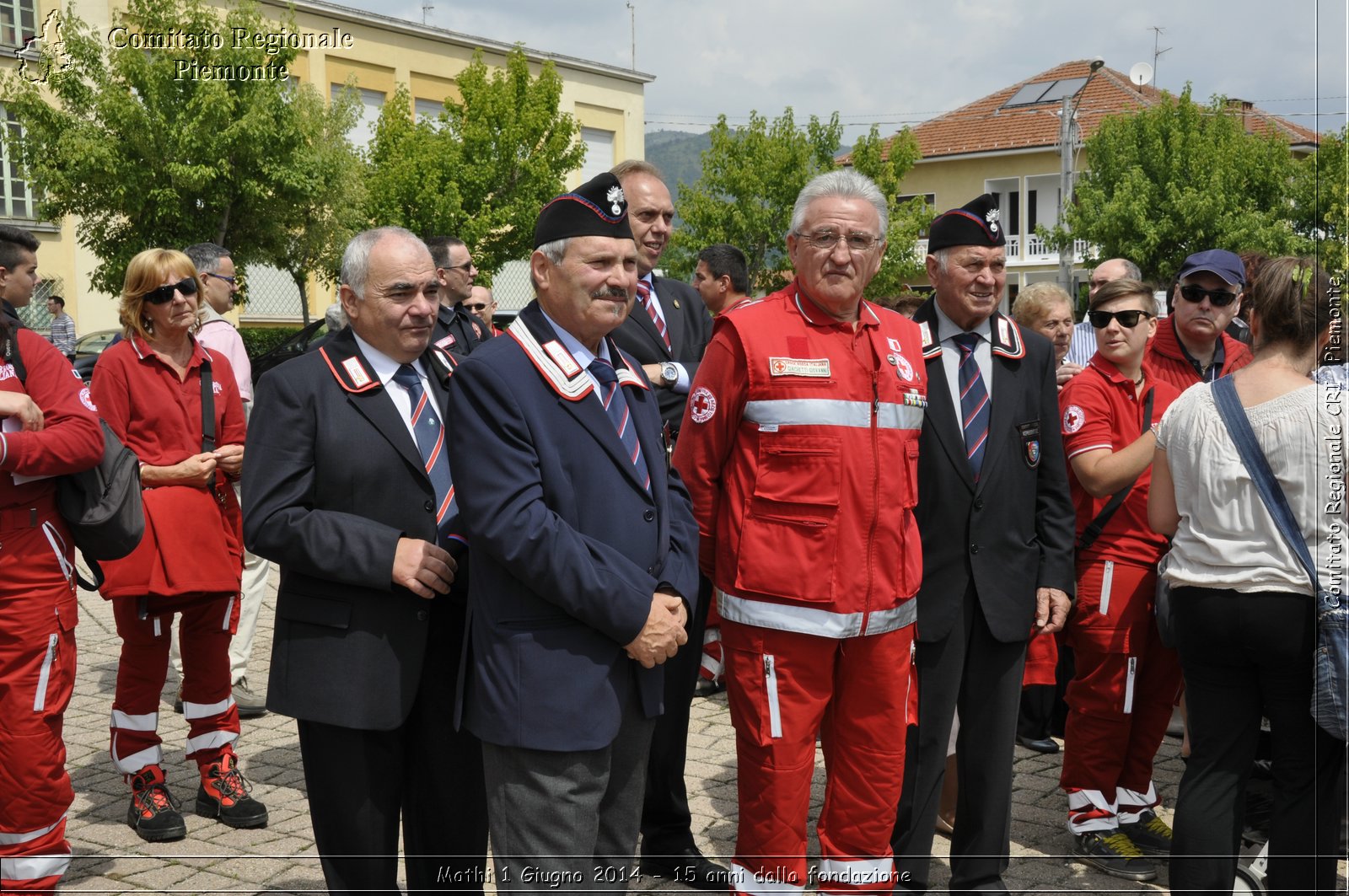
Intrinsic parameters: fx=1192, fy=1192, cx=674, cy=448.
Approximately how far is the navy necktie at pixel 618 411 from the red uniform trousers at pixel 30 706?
88.2 inches

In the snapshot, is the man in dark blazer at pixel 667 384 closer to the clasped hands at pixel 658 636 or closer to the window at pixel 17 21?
the clasped hands at pixel 658 636

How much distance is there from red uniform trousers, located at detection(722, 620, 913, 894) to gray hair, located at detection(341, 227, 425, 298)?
1.52m

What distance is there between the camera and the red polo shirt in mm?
4590

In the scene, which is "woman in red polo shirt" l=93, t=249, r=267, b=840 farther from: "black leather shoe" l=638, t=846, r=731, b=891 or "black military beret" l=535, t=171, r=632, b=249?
"black military beret" l=535, t=171, r=632, b=249

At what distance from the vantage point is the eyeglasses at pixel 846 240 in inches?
145

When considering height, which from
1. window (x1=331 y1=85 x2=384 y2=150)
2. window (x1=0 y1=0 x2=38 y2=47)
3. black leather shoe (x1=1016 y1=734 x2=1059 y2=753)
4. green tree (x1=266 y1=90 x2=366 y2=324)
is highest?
window (x1=0 y1=0 x2=38 y2=47)

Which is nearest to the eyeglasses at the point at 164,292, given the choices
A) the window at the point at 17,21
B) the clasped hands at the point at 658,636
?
the clasped hands at the point at 658,636

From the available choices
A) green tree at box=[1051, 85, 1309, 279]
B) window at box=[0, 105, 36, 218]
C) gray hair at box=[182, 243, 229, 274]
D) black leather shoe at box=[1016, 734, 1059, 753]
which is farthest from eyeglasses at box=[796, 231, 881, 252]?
window at box=[0, 105, 36, 218]

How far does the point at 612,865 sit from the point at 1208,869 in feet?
6.06

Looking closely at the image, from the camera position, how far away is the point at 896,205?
116 feet

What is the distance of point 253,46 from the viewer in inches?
854

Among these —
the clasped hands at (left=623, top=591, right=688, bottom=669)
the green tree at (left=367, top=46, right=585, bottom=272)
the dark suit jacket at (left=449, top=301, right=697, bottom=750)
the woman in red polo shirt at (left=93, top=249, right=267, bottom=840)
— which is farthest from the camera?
the green tree at (left=367, top=46, right=585, bottom=272)

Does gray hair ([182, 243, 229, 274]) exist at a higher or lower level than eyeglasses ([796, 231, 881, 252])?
higher

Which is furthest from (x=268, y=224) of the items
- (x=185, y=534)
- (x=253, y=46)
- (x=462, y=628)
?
(x=462, y=628)
